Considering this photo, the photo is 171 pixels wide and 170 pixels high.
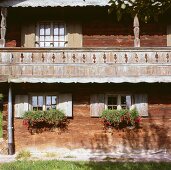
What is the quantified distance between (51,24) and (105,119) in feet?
17.8

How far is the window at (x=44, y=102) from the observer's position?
15867mm

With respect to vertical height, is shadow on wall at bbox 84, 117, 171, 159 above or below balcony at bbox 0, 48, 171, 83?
below

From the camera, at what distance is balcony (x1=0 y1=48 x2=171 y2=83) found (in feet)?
47.5

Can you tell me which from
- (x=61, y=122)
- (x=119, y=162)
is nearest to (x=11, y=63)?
(x=61, y=122)

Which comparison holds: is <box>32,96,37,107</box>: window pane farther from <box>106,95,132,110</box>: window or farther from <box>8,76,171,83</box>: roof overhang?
<box>106,95,132,110</box>: window

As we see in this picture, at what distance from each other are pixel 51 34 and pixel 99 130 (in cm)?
525

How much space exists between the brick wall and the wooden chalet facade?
45 mm

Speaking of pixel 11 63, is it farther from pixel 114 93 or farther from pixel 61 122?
pixel 114 93

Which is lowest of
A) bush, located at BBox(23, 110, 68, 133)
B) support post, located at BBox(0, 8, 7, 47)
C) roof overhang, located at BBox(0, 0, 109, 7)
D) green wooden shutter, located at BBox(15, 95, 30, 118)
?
bush, located at BBox(23, 110, 68, 133)

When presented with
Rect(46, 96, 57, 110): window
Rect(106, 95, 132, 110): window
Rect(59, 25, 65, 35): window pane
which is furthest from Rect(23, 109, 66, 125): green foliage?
Rect(59, 25, 65, 35): window pane

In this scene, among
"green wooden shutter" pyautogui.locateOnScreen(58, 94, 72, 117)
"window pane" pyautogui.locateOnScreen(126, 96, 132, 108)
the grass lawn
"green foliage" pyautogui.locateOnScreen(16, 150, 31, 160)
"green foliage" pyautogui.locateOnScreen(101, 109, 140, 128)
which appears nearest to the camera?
the grass lawn

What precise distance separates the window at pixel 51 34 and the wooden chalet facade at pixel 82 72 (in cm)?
5

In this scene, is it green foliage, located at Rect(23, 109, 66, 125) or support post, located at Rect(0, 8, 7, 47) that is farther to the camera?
green foliage, located at Rect(23, 109, 66, 125)

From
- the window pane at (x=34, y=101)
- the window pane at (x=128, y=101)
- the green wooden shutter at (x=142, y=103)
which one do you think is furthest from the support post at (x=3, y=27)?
the green wooden shutter at (x=142, y=103)
